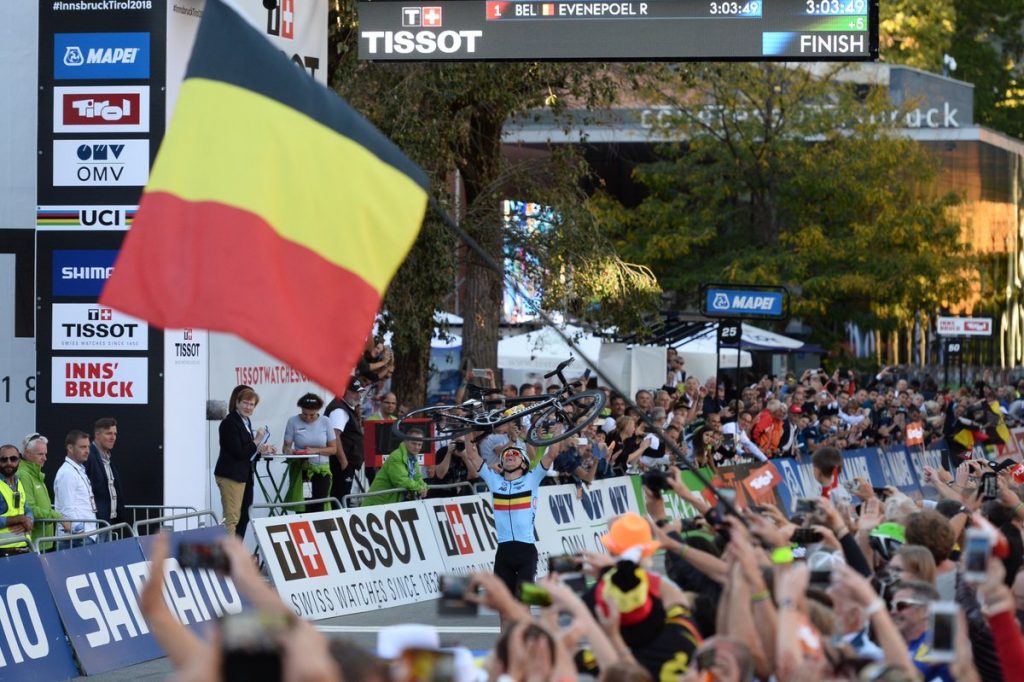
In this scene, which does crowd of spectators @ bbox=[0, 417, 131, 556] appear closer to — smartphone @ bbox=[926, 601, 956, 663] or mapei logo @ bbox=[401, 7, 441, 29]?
mapei logo @ bbox=[401, 7, 441, 29]

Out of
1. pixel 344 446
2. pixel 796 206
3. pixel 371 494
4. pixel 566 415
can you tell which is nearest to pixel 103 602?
pixel 371 494

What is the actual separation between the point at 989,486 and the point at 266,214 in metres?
6.34

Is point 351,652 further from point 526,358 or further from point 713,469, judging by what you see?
point 526,358

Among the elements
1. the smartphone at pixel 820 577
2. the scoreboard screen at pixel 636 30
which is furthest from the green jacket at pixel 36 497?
the smartphone at pixel 820 577

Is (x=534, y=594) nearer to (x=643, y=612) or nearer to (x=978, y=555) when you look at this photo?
(x=643, y=612)

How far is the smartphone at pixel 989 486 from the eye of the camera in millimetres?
11633

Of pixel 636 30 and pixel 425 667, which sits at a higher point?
pixel 636 30

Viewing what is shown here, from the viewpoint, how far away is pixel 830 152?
139ft

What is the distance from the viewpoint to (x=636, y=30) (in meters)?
13.2

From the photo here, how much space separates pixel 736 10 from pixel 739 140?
30703 millimetres

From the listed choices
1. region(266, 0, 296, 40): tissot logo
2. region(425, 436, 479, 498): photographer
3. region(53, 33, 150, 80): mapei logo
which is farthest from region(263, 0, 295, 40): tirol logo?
region(425, 436, 479, 498): photographer

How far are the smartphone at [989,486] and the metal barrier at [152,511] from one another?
7293 mm

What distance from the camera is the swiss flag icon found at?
43.1 feet

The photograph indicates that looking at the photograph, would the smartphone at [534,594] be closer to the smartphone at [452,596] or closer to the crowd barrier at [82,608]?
the smartphone at [452,596]
